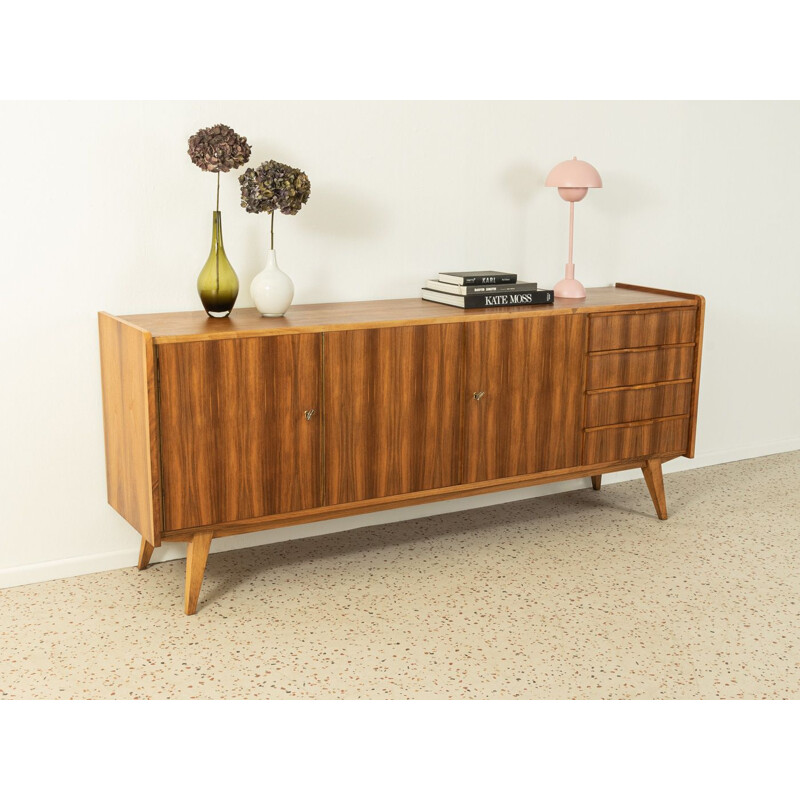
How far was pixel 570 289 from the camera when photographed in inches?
137

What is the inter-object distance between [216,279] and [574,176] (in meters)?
1.40

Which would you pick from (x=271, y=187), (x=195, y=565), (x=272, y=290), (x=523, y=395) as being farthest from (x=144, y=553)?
(x=523, y=395)

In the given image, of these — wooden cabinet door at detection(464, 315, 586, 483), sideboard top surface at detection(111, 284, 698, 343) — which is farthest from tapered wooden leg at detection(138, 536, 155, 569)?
wooden cabinet door at detection(464, 315, 586, 483)

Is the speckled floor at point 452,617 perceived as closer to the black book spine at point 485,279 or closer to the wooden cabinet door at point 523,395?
the wooden cabinet door at point 523,395

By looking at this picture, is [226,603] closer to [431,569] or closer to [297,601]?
[297,601]

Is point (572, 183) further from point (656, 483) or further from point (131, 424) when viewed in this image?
point (131, 424)

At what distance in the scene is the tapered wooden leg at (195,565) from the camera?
2.76 metres

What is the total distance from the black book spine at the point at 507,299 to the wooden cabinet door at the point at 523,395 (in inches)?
4.5

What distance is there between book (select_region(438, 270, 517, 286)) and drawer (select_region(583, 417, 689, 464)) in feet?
1.99

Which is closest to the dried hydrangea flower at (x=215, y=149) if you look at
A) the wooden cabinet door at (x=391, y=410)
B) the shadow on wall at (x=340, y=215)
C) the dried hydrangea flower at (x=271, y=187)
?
the dried hydrangea flower at (x=271, y=187)

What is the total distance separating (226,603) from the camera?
2.87 metres

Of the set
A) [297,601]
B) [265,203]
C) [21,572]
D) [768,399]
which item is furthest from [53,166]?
[768,399]

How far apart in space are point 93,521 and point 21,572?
26 centimetres

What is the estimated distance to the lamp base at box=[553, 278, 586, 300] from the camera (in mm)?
3490
